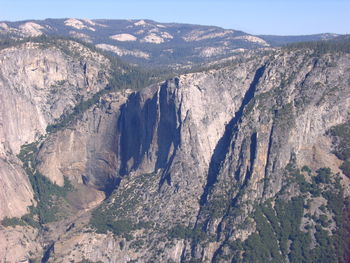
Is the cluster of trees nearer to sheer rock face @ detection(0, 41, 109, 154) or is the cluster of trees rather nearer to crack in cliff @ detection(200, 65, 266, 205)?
crack in cliff @ detection(200, 65, 266, 205)

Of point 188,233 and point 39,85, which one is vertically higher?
point 39,85

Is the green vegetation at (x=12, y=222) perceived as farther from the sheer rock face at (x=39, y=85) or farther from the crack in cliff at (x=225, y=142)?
the crack in cliff at (x=225, y=142)

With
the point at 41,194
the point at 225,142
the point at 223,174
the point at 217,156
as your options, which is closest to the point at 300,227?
the point at 223,174

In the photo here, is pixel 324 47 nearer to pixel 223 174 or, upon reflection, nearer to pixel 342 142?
pixel 342 142

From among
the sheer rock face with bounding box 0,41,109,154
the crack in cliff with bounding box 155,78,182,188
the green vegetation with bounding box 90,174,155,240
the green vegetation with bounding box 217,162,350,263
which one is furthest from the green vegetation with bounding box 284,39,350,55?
the sheer rock face with bounding box 0,41,109,154

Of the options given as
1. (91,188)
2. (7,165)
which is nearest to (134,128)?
(91,188)

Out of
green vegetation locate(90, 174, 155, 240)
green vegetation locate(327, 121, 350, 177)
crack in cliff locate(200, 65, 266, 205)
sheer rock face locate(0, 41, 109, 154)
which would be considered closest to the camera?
green vegetation locate(327, 121, 350, 177)

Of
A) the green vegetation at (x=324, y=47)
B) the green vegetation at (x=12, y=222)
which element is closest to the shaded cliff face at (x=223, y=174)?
the green vegetation at (x=324, y=47)

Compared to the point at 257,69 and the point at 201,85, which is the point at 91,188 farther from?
the point at 257,69
